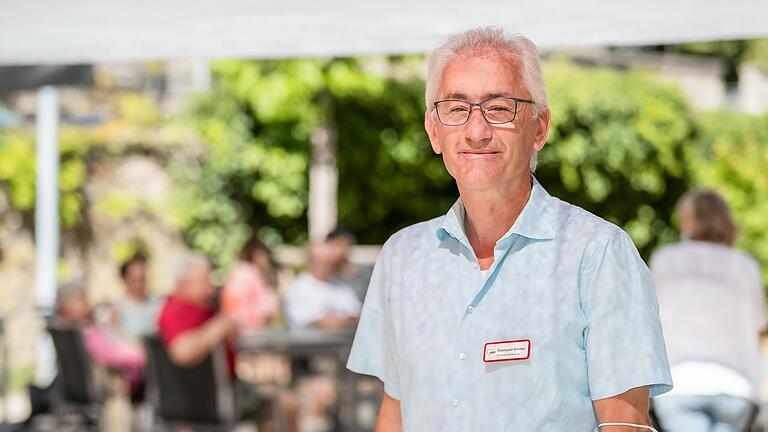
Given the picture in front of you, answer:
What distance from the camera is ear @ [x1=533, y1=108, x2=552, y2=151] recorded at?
6.62ft

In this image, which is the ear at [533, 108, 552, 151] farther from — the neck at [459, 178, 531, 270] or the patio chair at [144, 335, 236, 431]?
the patio chair at [144, 335, 236, 431]

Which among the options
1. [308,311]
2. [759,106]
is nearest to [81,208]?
[308,311]

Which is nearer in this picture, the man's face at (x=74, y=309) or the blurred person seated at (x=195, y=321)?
the blurred person seated at (x=195, y=321)

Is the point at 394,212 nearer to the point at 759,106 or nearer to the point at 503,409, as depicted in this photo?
the point at 759,106

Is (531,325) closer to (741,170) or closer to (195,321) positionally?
(195,321)

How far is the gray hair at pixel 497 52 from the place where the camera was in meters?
1.97

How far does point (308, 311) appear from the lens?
7.48m

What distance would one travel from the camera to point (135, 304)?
766 centimetres

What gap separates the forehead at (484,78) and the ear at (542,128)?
0.08 meters

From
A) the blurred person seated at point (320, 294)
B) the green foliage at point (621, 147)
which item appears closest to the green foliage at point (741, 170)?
the green foliage at point (621, 147)

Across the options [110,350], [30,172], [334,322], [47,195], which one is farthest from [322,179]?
[110,350]

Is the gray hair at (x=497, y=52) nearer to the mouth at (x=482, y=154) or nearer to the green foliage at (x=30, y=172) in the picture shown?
the mouth at (x=482, y=154)

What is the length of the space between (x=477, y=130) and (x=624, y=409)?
18.1 inches

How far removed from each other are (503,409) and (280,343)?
4.63 m
